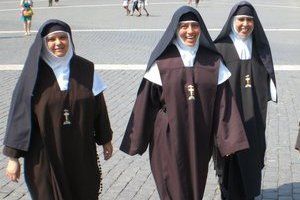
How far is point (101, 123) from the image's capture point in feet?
13.3

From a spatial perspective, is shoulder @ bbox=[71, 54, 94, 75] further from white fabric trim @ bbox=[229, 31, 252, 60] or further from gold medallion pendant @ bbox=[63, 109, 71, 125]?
white fabric trim @ bbox=[229, 31, 252, 60]

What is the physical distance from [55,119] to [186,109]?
3.22 feet

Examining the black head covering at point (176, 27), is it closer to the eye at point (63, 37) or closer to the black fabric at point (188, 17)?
the black fabric at point (188, 17)

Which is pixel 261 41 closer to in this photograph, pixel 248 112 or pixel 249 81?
pixel 249 81

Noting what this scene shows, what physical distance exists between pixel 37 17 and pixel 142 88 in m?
21.0

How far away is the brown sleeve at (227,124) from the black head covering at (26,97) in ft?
4.18

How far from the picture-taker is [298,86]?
1004cm

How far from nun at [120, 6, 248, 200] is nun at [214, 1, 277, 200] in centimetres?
61

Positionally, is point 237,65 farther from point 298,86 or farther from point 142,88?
point 298,86

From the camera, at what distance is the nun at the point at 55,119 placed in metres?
3.71

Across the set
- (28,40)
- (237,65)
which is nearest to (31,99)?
(237,65)

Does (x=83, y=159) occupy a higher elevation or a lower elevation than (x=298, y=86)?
higher

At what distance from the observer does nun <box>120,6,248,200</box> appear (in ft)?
13.0

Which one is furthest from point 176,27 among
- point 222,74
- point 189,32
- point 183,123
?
point 183,123
